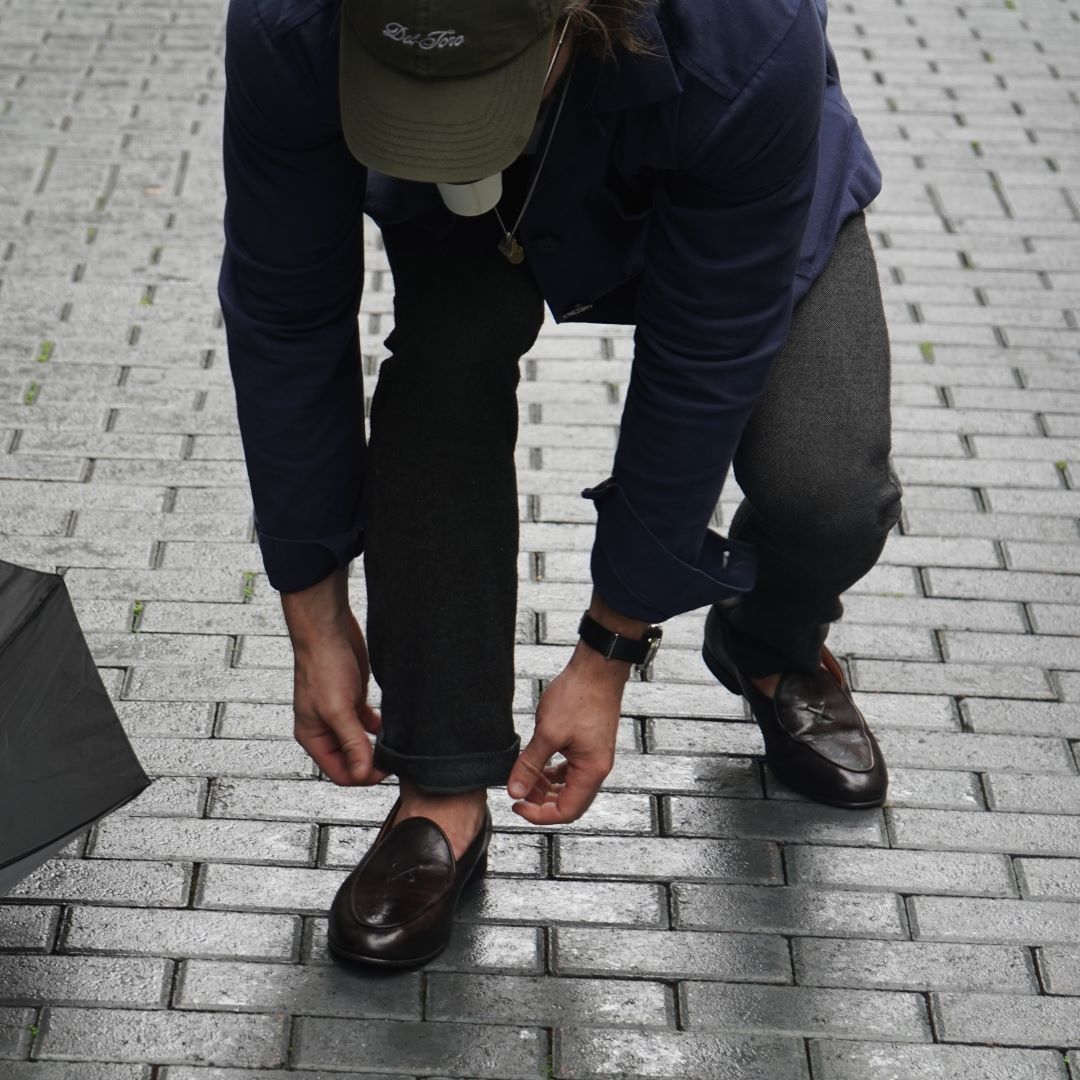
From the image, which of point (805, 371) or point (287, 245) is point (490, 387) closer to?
point (287, 245)

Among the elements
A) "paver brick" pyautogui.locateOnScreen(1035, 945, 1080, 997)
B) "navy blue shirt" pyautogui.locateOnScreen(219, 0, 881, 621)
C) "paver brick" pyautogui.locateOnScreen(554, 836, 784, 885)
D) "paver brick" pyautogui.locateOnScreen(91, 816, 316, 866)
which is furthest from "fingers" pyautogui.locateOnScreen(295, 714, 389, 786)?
"paver brick" pyautogui.locateOnScreen(1035, 945, 1080, 997)

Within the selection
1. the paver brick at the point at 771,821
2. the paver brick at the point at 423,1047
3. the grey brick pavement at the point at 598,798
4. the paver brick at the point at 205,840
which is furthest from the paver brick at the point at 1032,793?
the paver brick at the point at 205,840

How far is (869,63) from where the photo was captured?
628 cm

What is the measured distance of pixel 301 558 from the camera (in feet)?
7.86

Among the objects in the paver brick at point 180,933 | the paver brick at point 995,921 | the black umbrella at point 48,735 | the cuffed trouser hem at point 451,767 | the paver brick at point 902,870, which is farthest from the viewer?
the paver brick at point 902,870

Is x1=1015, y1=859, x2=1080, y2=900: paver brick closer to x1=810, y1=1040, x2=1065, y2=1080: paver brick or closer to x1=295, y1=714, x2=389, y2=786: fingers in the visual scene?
x1=810, y1=1040, x2=1065, y2=1080: paver brick

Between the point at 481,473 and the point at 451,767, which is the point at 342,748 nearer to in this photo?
the point at 451,767

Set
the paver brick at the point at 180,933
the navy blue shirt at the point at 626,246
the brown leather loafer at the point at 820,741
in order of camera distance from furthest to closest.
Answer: the brown leather loafer at the point at 820,741
the paver brick at the point at 180,933
the navy blue shirt at the point at 626,246

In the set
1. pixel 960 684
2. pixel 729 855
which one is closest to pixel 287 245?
pixel 729 855

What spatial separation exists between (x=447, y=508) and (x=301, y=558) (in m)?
0.23

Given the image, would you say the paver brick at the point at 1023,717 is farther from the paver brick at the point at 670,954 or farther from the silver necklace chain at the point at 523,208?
the silver necklace chain at the point at 523,208

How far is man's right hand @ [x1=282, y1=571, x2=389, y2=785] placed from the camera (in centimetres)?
243

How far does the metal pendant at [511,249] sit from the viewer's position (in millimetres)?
2248

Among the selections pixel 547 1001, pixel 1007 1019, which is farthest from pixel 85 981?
pixel 1007 1019
